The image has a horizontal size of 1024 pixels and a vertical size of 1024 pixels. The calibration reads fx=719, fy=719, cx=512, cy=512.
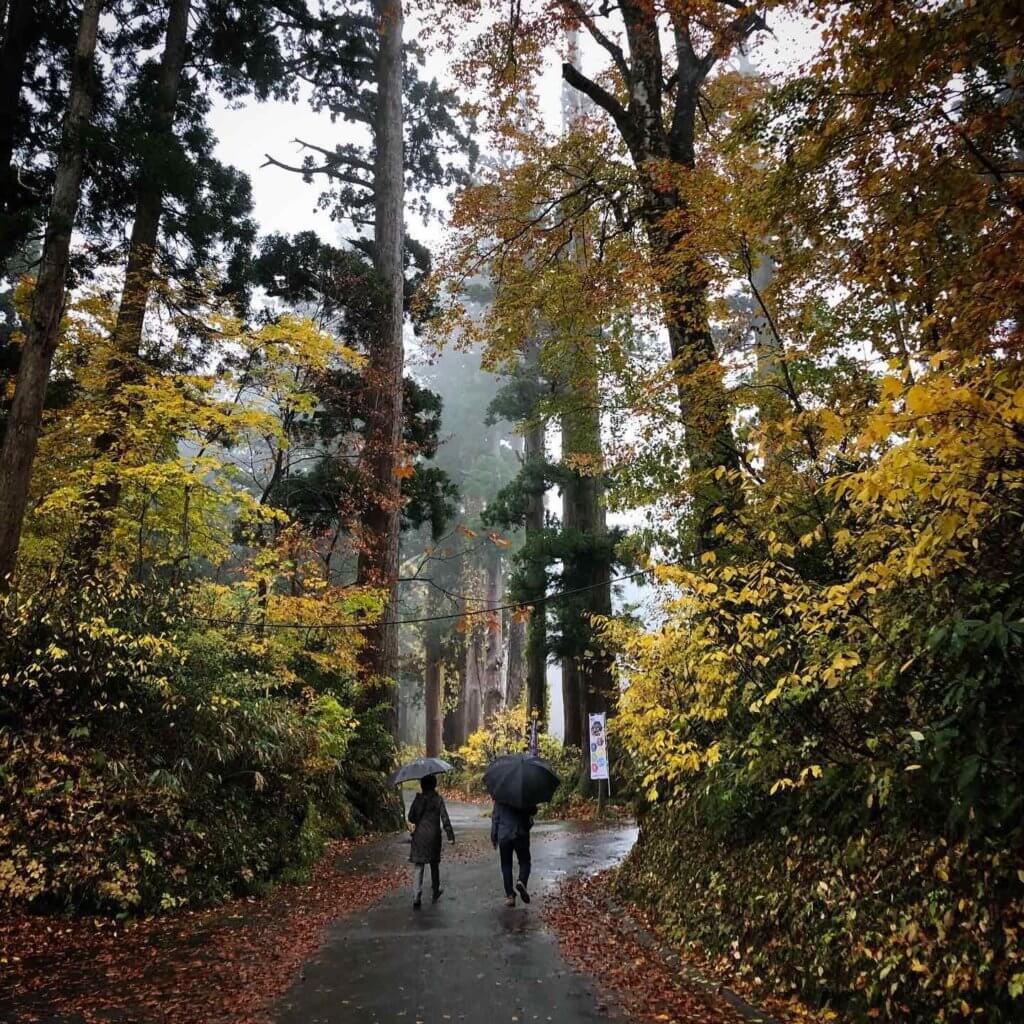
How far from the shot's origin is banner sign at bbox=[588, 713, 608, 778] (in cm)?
1681

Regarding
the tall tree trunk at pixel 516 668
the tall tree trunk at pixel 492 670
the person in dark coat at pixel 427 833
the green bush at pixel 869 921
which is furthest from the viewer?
the tall tree trunk at pixel 492 670

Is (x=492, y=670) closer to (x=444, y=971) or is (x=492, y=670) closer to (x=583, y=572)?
(x=583, y=572)

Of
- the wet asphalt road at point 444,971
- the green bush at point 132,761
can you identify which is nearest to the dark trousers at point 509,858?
the wet asphalt road at point 444,971

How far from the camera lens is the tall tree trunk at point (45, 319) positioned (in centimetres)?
859

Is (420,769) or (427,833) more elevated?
(420,769)

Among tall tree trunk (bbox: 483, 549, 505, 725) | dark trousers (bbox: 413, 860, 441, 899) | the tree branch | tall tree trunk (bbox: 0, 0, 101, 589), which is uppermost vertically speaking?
the tree branch

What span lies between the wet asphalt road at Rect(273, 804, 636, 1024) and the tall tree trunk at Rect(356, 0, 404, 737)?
7.49 metres

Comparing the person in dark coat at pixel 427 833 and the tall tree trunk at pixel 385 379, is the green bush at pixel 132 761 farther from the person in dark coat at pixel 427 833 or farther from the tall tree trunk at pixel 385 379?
the tall tree trunk at pixel 385 379

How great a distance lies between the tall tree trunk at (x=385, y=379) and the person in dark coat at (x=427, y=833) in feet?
Result: 22.5

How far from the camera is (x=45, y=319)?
29.7 ft

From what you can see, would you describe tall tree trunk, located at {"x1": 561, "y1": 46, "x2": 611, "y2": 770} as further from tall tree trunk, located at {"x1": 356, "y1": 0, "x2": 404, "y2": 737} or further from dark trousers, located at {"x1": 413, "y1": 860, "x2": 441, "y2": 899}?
dark trousers, located at {"x1": 413, "y1": 860, "x2": 441, "y2": 899}

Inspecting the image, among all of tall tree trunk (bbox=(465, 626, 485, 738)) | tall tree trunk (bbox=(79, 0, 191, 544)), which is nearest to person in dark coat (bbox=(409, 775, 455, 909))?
tall tree trunk (bbox=(79, 0, 191, 544))

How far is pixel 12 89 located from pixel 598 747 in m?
16.8

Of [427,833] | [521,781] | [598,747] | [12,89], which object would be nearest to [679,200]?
[521,781]
